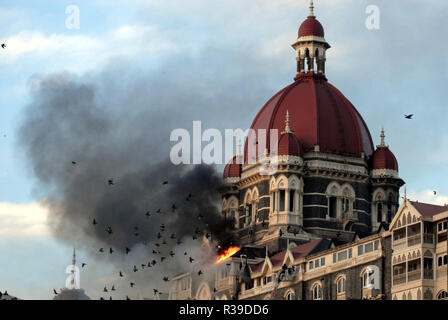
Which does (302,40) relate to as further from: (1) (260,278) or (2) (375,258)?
(2) (375,258)

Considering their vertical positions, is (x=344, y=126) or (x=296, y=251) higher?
(x=344, y=126)

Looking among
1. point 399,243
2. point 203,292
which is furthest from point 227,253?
point 399,243

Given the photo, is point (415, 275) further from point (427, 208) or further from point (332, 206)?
point (332, 206)

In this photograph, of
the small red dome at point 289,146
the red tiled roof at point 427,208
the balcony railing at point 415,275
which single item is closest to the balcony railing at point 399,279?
the balcony railing at point 415,275

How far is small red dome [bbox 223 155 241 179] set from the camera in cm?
16588

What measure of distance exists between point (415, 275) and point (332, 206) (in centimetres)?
4375


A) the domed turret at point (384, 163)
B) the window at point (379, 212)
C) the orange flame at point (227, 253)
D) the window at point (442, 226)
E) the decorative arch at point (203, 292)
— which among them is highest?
the domed turret at point (384, 163)

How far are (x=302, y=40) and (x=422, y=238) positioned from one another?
2254 inches

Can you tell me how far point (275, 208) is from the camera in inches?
6102

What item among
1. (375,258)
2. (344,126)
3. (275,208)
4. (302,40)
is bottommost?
(375,258)

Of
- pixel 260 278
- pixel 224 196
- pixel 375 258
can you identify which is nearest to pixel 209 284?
pixel 260 278

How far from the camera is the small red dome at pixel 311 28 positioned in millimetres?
168000

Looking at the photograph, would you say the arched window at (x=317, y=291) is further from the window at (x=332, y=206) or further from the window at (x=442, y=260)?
the window at (x=332, y=206)

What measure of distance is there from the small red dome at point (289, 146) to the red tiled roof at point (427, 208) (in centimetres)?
3749
